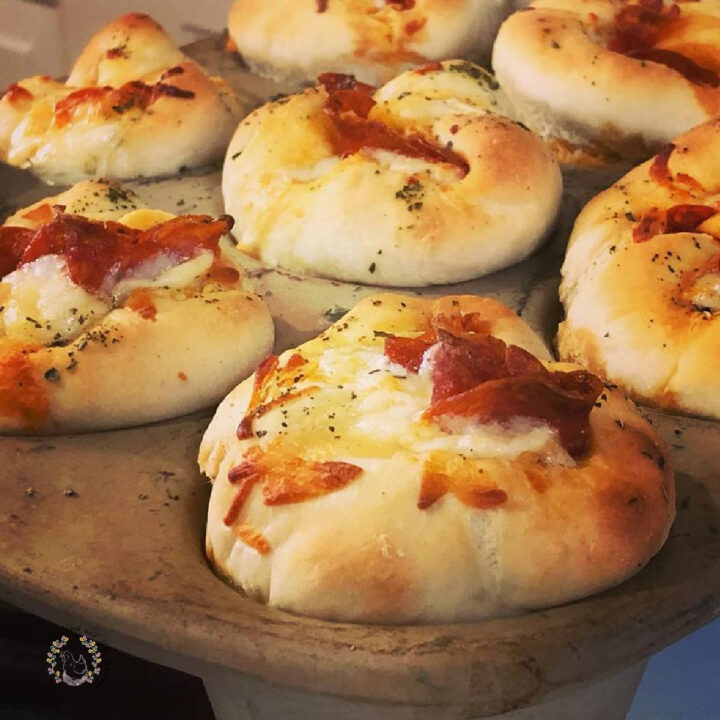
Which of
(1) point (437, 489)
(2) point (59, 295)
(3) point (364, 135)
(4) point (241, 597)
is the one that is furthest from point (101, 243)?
(1) point (437, 489)

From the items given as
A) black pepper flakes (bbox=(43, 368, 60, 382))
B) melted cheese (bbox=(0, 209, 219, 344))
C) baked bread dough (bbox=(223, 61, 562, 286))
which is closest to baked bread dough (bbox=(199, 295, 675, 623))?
black pepper flakes (bbox=(43, 368, 60, 382))

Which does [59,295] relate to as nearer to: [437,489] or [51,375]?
[51,375]

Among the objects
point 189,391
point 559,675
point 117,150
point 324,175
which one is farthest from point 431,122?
point 559,675

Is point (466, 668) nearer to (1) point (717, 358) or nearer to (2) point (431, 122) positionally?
(1) point (717, 358)

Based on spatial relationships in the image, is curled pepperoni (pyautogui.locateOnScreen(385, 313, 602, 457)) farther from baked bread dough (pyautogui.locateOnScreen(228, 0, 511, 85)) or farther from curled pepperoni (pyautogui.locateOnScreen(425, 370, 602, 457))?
baked bread dough (pyautogui.locateOnScreen(228, 0, 511, 85))

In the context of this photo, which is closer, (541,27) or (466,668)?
(466,668)

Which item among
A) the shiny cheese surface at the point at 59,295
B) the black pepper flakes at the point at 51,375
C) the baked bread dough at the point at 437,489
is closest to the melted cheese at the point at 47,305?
the shiny cheese surface at the point at 59,295
